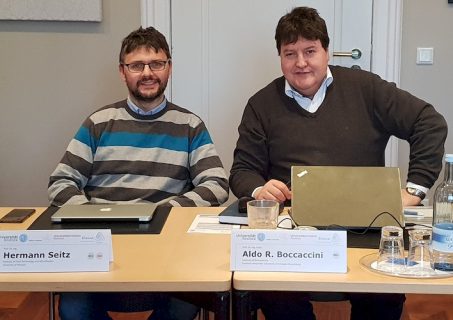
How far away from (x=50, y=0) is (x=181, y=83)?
0.77 metres

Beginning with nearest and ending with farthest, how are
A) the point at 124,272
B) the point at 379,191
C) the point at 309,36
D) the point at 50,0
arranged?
the point at 124,272
the point at 379,191
the point at 309,36
the point at 50,0

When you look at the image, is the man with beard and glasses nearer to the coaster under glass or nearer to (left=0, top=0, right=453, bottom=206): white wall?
the coaster under glass

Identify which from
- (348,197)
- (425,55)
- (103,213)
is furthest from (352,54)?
(103,213)

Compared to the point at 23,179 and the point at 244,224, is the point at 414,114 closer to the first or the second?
the point at 244,224

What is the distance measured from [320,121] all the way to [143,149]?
602 mm

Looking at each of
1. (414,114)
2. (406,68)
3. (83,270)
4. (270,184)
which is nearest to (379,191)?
(270,184)

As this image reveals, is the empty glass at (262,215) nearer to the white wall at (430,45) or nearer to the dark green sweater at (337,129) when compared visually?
the dark green sweater at (337,129)

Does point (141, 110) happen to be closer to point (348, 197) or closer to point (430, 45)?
point (348, 197)

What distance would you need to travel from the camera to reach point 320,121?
2082mm

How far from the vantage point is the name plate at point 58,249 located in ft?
4.31

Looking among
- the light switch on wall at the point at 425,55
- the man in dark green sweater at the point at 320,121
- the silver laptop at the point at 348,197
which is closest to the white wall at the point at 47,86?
the man in dark green sweater at the point at 320,121

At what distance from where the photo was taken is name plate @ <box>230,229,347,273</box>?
1.29 m

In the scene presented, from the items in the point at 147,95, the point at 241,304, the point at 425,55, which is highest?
the point at 425,55

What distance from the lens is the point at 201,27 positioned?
3211 mm
